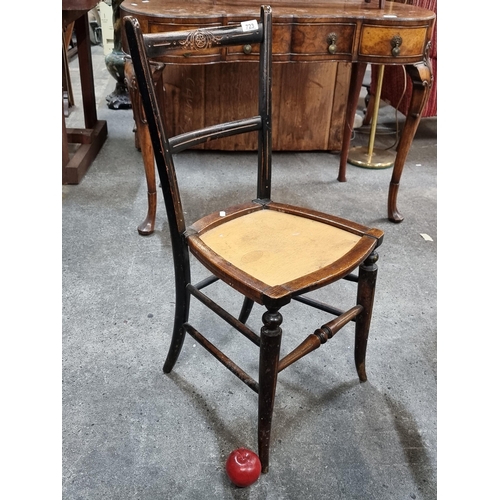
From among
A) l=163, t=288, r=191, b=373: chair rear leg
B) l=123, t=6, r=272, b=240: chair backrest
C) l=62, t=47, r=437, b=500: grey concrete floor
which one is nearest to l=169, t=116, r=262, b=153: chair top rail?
l=123, t=6, r=272, b=240: chair backrest

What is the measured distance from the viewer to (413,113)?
7.17 ft

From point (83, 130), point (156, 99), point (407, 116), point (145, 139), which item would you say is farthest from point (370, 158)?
point (156, 99)

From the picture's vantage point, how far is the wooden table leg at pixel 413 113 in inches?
82.7

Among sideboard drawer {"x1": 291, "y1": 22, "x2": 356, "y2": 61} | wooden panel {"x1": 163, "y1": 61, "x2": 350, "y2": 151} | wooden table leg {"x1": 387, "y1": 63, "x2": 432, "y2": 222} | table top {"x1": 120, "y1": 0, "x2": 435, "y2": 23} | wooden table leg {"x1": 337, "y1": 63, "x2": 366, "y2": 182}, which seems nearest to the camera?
table top {"x1": 120, "y1": 0, "x2": 435, "y2": 23}

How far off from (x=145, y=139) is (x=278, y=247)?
1.08 meters

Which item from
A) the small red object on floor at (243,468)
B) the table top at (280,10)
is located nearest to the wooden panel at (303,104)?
the table top at (280,10)

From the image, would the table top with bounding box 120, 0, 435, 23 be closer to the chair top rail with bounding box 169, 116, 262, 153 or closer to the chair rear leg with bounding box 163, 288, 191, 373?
the chair top rail with bounding box 169, 116, 262, 153

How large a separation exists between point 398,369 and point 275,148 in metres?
1.85

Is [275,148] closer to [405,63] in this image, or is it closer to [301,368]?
[405,63]

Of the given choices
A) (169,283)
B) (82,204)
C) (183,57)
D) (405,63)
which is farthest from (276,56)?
(82,204)

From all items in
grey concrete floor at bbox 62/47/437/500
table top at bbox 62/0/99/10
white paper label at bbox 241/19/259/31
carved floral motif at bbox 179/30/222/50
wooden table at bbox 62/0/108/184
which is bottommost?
grey concrete floor at bbox 62/47/437/500

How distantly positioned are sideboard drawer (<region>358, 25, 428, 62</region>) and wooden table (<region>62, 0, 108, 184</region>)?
1365mm

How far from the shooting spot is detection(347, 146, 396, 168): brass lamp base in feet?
9.72

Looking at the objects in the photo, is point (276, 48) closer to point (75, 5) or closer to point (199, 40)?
point (199, 40)
